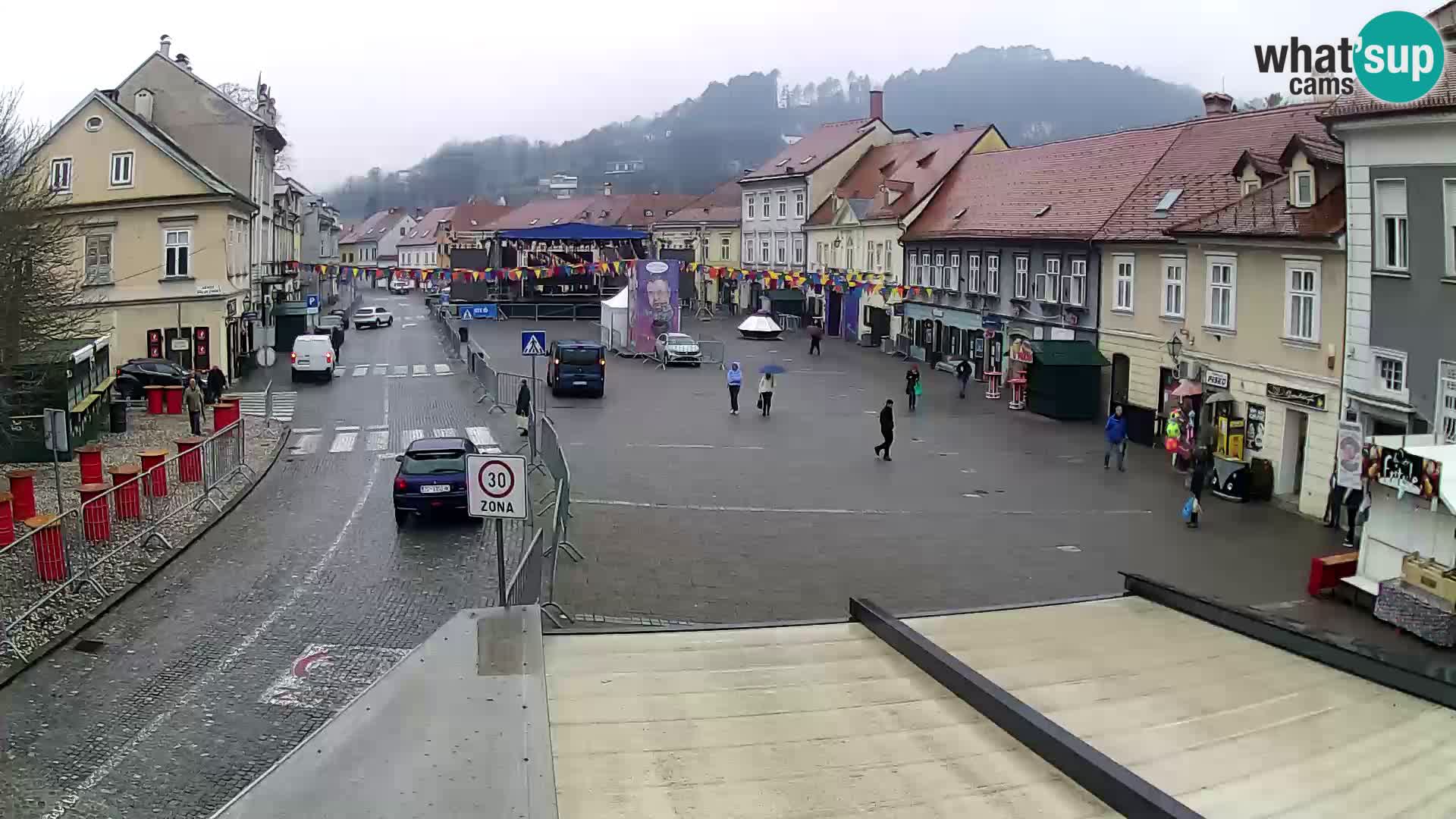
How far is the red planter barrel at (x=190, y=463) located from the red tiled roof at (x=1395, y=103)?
71.6 feet

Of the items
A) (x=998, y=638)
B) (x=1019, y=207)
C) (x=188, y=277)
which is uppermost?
(x=1019, y=207)

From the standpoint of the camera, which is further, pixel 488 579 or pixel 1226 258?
pixel 1226 258

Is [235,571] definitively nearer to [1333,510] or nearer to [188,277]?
[1333,510]

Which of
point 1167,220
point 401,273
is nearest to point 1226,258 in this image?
point 1167,220

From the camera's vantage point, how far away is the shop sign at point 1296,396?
2488cm

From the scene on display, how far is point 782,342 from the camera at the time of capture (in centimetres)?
6325

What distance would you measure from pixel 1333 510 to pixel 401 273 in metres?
127

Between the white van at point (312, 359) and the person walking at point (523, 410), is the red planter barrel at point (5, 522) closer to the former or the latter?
the person walking at point (523, 410)

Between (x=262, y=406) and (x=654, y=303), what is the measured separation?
1947cm

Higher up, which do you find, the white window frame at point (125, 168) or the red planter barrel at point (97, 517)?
the white window frame at point (125, 168)

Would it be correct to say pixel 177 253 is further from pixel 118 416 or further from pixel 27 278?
pixel 27 278

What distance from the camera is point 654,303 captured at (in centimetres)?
5203

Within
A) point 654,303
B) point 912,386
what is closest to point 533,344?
point 912,386

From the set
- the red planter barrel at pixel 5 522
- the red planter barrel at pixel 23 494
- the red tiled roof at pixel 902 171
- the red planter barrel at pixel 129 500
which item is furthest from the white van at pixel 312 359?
the red planter barrel at pixel 5 522
